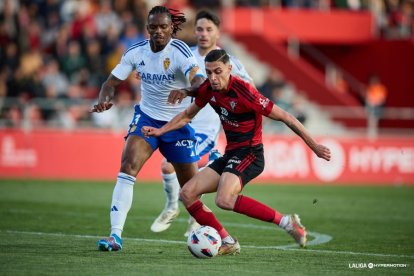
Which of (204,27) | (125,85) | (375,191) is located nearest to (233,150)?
(204,27)

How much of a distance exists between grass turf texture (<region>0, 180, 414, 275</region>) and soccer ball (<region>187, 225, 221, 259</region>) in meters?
0.09

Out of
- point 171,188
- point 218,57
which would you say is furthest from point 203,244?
point 171,188

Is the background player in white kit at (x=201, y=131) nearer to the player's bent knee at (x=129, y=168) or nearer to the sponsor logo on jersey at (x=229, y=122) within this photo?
the player's bent knee at (x=129, y=168)

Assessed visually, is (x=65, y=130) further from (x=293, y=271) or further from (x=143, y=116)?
(x=293, y=271)

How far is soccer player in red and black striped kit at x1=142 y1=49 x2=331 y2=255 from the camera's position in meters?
10.2

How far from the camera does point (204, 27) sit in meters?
12.9

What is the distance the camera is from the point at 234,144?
10.5 m

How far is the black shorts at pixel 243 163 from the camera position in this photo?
10.4 m

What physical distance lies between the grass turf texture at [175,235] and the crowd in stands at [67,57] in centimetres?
308

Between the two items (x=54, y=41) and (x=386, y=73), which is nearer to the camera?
(x=54, y=41)

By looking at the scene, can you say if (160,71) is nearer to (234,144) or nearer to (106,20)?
(234,144)

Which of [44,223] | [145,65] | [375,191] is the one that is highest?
[145,65]

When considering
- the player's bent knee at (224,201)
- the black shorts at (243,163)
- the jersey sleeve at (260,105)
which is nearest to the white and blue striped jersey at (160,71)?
the jersey sleeve at (260,105)

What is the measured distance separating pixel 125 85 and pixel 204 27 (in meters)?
12.8
